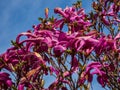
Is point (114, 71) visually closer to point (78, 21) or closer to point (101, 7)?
point (78, 21)

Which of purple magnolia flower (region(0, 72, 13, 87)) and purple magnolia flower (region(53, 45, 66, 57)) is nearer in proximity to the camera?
purple magnolia flower (region(53, 45, 66, 57))

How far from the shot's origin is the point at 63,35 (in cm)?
361

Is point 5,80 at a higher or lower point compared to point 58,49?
lower

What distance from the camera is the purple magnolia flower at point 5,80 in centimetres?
400

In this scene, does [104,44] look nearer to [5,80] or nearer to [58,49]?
[58,49]

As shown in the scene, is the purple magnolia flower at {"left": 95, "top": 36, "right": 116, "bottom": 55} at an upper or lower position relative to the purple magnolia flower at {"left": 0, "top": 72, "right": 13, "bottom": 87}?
upper

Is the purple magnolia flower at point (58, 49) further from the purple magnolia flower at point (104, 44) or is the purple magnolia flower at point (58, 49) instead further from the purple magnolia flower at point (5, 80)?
the purple magnolia flower at point (5, 80)

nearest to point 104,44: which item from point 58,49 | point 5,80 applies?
point 58,49

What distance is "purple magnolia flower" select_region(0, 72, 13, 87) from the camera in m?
4.00

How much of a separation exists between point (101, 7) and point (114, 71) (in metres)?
2.23

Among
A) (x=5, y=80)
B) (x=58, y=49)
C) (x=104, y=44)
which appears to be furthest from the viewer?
(x=5, y=80)

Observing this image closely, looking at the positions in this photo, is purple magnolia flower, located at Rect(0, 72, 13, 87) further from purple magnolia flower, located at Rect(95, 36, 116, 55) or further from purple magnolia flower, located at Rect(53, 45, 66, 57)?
purple magnolia flower, located at Rect(95, 36, 116, 55)

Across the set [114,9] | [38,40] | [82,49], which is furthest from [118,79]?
[114,9]

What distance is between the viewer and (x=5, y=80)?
158 inches
